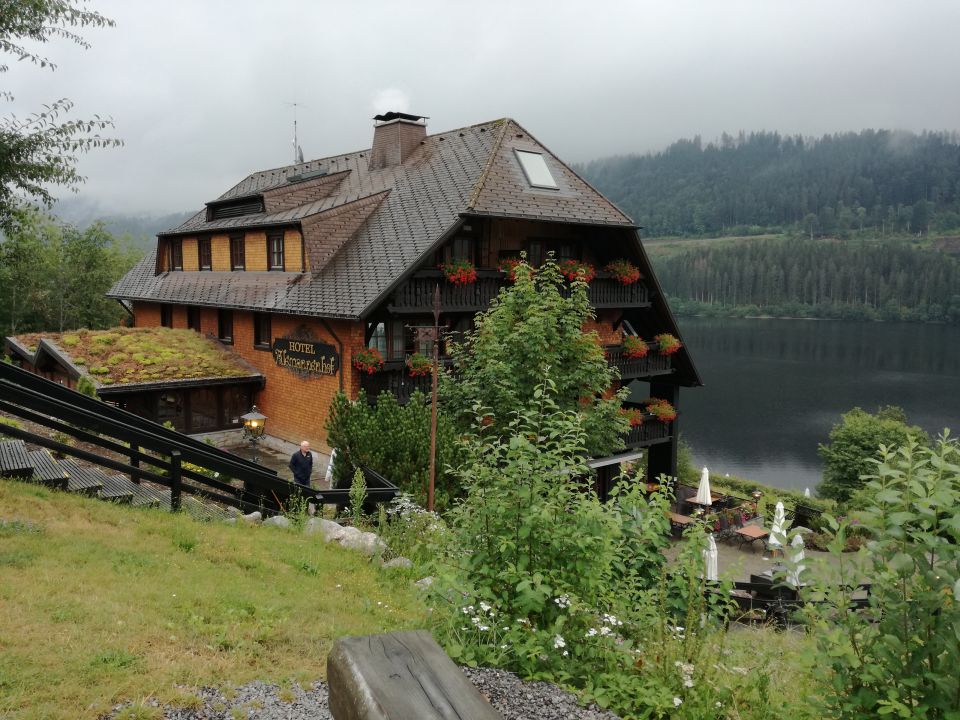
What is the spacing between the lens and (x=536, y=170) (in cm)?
2092

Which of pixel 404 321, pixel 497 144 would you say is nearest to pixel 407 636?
pixel 404 321

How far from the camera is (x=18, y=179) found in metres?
10.4

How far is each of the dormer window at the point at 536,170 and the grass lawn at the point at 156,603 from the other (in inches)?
564

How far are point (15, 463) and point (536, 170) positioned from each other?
15.8 meters

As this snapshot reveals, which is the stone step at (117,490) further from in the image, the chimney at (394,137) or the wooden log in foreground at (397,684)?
the chimney at (394,137)

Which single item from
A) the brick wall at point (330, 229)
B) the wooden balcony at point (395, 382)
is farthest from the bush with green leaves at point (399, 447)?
the brick wall at point (330, 229)

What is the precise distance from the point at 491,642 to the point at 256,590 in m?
2.90

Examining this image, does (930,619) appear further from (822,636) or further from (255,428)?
(255,428)

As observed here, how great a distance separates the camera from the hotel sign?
58.9 ft

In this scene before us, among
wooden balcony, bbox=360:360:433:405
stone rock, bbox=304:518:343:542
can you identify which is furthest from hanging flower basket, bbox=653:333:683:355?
stone rock, bbox=304:518:343:542

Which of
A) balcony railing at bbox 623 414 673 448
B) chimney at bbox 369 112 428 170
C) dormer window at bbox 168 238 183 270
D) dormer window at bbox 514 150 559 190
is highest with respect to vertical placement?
chimney at bbox 369 112 428 170

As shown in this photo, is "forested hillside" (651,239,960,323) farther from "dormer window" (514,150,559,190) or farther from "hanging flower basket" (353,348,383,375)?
"hanging flower basket" (353,348,383,375)

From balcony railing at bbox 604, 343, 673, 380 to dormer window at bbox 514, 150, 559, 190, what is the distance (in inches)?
196

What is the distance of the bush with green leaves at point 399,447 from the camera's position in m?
11.3
